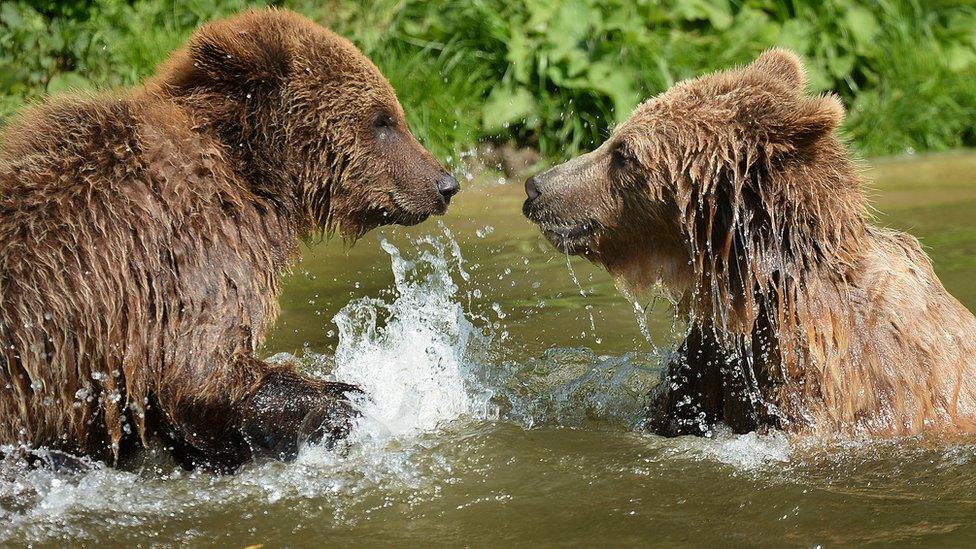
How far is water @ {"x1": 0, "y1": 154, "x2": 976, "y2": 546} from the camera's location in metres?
4.38

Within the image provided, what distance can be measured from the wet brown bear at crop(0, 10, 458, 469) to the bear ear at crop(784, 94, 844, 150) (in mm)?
2018

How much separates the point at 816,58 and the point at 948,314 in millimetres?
7387

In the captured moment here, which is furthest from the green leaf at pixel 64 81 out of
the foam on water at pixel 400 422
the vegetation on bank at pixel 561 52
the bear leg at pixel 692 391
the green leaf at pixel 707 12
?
the bear leg at pixel 692 391

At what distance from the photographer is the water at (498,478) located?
438 centimetres

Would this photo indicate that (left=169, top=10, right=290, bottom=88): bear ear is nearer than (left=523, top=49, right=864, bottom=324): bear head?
No

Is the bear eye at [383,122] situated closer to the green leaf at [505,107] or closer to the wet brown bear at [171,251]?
the wet brown bear at [171,251]

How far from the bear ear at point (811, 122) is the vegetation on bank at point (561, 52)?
20.3 feet

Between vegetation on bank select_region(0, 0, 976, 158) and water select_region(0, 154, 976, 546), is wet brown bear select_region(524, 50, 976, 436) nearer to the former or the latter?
water select_region(0, 154, 976, 546)

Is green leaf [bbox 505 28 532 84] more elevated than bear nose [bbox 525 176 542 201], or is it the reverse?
green leaf [bbox 505 28 532 84]

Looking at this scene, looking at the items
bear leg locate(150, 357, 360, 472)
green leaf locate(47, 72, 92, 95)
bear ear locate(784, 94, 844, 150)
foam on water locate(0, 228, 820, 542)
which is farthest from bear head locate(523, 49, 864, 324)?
green leaf locate(47, 72, 92, 95)

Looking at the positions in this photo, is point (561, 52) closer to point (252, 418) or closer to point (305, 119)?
point (305, 119)

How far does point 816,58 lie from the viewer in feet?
39.9

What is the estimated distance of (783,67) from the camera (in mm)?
5602

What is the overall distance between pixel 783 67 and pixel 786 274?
42.6 inches
